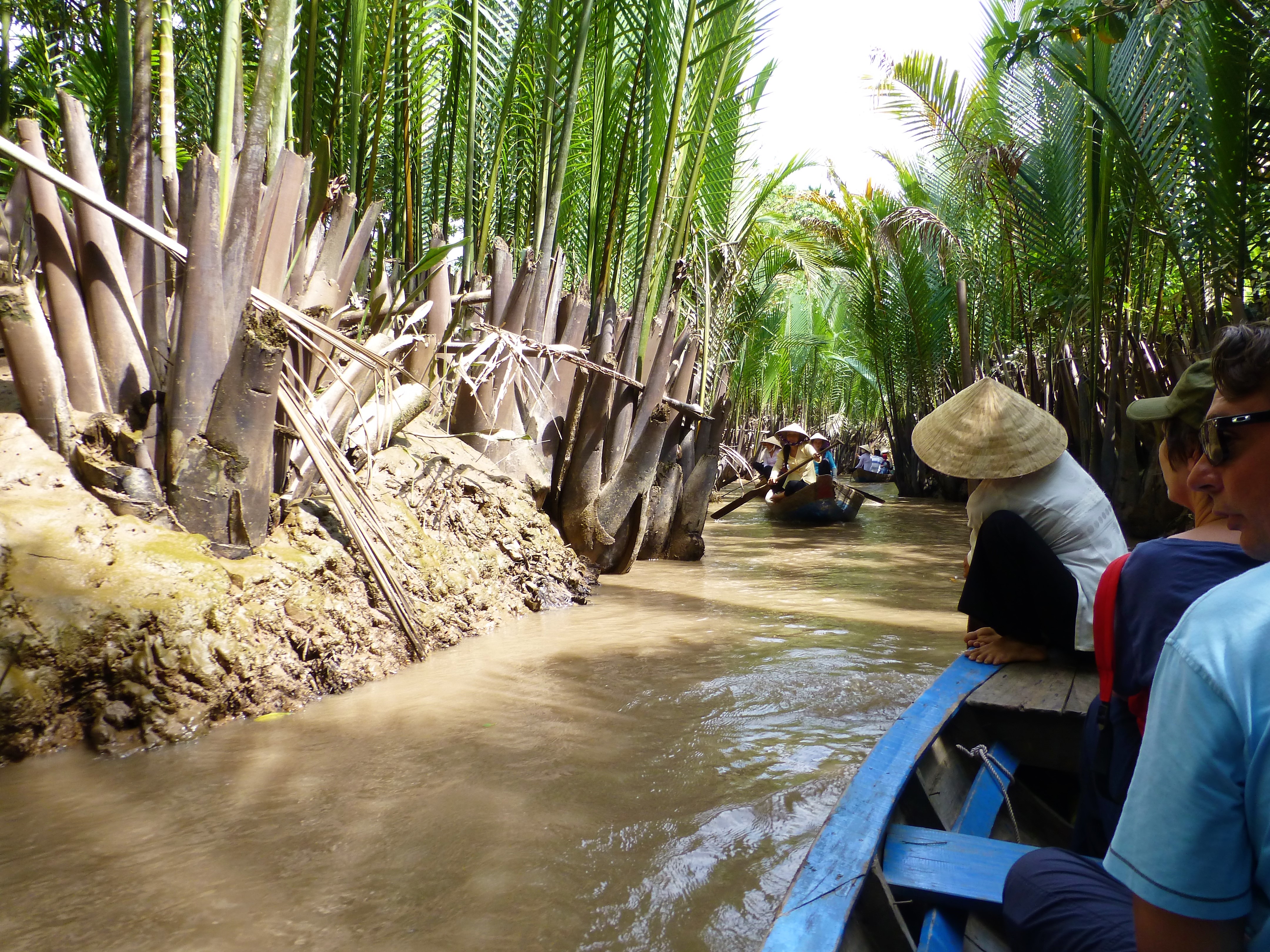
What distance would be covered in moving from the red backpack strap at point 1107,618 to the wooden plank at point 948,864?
0.36m

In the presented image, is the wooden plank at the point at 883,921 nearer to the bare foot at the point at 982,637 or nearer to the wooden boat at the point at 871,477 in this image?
the bare foot at the point at 982,637

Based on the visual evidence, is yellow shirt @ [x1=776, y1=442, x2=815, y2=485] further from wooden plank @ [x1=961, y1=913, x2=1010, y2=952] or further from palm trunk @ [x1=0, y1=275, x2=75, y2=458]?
wooden plank @ [x1=961, y1=913, x2=1010, y2=952]

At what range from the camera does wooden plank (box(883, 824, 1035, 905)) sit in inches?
62.4

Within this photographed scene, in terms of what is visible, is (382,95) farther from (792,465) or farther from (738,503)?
(792,465)

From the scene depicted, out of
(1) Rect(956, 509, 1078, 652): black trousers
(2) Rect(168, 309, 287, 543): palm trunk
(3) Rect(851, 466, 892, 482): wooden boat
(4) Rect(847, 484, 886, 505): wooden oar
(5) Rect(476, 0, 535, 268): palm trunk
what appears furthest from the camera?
(3) Rect(851, 466, 892, 482): wooden boat

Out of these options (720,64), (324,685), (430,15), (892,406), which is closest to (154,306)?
(324,685)

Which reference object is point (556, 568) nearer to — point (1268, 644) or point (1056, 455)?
point (1056, 455)

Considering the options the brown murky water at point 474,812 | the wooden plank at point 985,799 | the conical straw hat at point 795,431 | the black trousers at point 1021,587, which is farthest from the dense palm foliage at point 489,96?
the conical straw hat at point 795,431

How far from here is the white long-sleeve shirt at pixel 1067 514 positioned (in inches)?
115

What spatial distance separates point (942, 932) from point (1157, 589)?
0.70 metres

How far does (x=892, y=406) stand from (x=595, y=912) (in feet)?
53.1

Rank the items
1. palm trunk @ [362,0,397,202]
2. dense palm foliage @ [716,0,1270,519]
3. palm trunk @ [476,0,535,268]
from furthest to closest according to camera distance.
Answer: dense palm foliage @ [716,0,1270,519], palm trunk @ [476,0,535,268], palm trunk @ [362,0,397,202]

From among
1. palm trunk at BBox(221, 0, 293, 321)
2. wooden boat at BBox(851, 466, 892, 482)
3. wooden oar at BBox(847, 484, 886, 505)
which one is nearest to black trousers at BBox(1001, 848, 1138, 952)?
palm trunk at BBox(221, 0, 293, 321)

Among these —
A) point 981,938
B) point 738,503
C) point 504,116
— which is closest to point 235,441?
point 981,938
